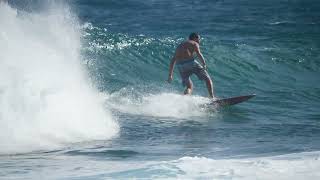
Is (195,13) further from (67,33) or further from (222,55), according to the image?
(67,33)

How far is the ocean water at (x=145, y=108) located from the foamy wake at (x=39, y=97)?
0.02m

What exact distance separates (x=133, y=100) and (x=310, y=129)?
13.1 ft

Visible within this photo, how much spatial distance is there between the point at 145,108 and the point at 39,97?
3.27 m

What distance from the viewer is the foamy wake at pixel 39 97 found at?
859 cm

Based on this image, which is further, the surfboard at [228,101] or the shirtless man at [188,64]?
the shirtless man at [188,64]

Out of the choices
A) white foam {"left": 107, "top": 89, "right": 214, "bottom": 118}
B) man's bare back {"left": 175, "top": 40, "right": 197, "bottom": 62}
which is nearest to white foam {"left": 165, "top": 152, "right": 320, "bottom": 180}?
white foam {"left": 107, "top": 89, "right": 214, "bottom": 118}

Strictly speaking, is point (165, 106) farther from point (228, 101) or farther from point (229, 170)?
point (229, 170)

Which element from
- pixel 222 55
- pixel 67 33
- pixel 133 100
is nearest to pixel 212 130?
pixel 133 100

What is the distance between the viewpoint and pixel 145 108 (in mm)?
12047

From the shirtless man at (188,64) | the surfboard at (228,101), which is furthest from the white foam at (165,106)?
the shirtless man at (188,64)

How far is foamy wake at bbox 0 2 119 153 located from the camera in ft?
28.2

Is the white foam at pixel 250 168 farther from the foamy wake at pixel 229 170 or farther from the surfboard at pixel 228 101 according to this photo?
the surfboard at pixel 228 101

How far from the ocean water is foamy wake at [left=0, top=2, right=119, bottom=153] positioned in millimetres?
19

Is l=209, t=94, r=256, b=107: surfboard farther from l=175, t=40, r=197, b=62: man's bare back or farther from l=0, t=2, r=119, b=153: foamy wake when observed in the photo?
l=0, t=2, r=119, b=153: foamy wake
